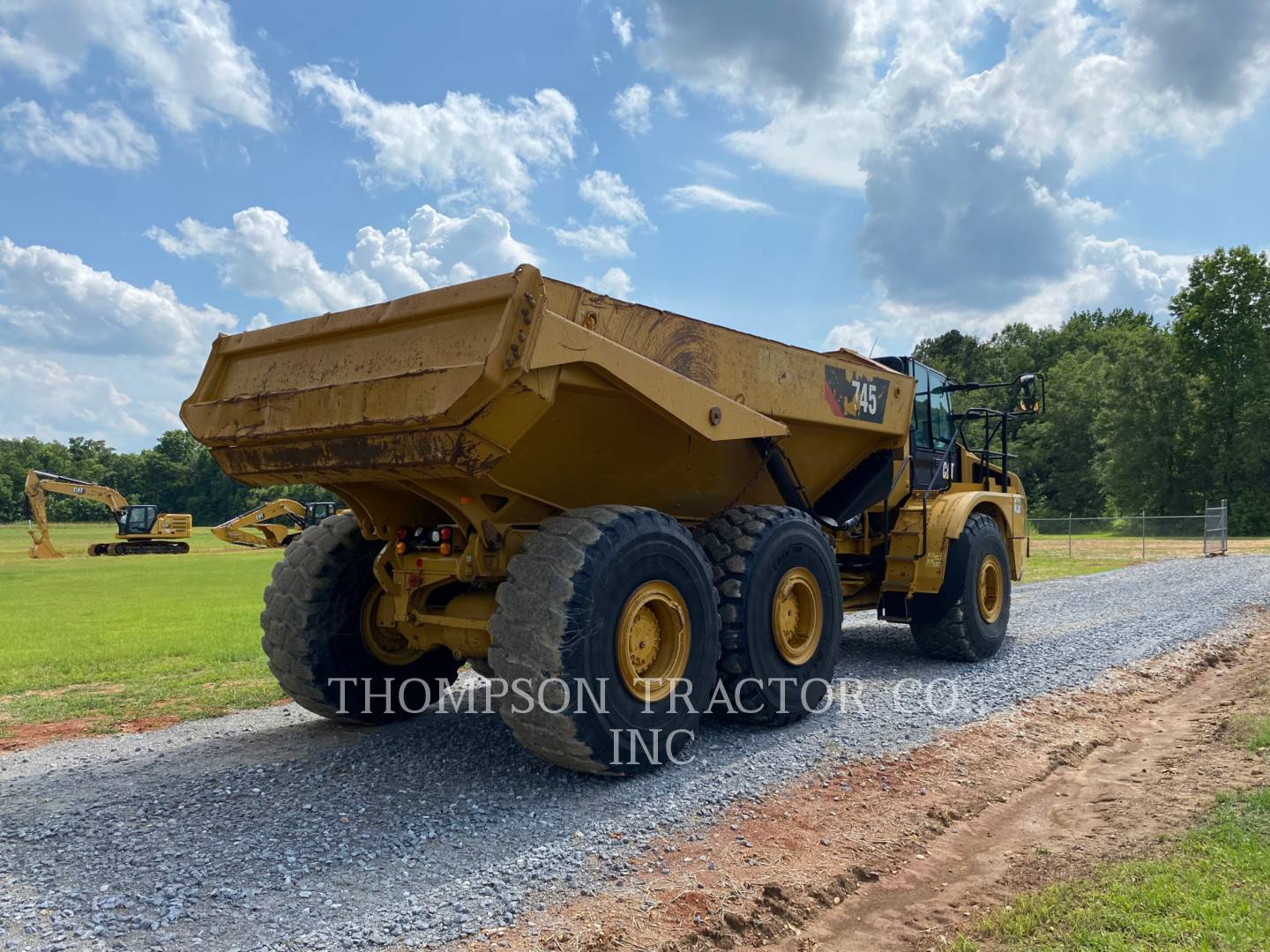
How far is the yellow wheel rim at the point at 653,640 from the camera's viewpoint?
16.6 feet

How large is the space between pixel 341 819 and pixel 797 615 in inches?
137

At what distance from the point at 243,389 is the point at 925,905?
4.73 meters

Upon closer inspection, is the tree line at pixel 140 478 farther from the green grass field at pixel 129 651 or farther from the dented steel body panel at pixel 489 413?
the dented steel body panel at pixel 489 413

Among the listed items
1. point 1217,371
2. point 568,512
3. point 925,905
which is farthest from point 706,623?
point 1217,371

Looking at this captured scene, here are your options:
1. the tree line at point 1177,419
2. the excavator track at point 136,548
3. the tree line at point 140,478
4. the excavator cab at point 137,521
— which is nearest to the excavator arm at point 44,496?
the excavator cab at point 137,521

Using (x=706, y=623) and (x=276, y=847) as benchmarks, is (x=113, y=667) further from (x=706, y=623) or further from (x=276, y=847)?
(x=706, y=623)

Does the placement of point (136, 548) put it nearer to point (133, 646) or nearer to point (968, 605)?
point (133, 646)

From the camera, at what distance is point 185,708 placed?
25.1ft

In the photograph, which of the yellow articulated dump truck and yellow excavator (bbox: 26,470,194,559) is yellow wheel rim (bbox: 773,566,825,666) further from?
yellow excavator (bbox: 26,470,194,559)

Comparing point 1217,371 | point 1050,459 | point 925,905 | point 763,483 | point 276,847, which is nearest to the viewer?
point 925,905

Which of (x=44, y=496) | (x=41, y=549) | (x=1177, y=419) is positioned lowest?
(x=41, y=549)

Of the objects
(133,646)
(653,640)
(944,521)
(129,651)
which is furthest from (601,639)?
(133,646)

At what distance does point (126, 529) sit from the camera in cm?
4159

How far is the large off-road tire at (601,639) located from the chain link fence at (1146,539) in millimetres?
24308
